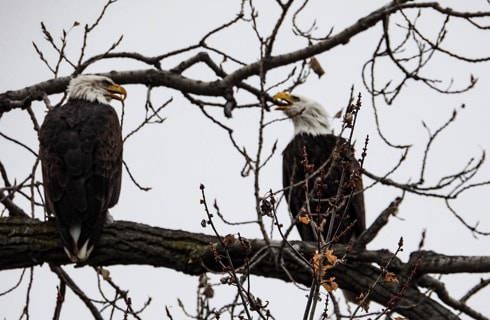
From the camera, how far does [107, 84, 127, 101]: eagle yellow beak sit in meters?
5.73

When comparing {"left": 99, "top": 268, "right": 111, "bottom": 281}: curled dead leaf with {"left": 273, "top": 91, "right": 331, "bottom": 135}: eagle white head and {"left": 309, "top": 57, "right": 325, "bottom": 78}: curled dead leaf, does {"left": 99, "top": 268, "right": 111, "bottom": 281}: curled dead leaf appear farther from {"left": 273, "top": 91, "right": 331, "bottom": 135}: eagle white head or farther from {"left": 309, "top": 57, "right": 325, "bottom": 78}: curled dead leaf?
{"left": 273, "top": 91, "right": 331, "bottom": 135}: eagle white head

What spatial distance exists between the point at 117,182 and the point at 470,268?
216cm

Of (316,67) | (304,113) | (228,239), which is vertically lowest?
(228,239)

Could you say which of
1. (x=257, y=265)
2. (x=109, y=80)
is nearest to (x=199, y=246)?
(x=257, y=265)

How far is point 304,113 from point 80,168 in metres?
2.82

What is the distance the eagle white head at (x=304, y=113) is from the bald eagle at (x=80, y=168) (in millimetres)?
1867

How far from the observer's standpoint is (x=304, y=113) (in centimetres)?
702

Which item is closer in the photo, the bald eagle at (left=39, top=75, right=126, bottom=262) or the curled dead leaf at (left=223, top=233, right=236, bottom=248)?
the curled dead leaf at (left=223, top=233, right=236, bottom=248)

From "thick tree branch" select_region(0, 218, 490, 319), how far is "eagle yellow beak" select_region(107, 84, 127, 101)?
1733 millimetres

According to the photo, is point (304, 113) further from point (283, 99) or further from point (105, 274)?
point (105, 274)

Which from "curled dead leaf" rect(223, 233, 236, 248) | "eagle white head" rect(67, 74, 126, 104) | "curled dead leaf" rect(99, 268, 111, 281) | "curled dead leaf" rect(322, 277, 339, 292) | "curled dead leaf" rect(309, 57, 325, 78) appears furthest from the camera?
"eagle white head" rect(67, 74, 126, 104)

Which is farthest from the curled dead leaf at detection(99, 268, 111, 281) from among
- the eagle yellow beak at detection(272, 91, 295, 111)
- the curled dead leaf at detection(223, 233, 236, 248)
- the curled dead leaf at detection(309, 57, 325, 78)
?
the eagle yellow beak at detection(272, 91, 295, 111)

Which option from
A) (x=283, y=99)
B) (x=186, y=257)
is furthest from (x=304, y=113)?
(x=186, y=257)

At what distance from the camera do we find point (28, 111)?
5.01 m
